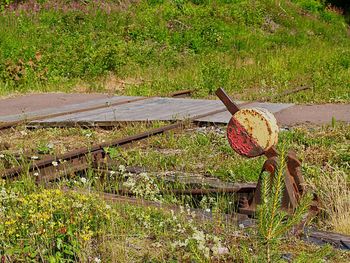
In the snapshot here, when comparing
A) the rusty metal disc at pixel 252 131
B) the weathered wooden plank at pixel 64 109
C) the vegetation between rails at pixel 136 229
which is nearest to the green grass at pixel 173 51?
the weathered wooden plank at pixel 64 109

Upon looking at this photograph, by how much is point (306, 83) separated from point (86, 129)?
6.26m

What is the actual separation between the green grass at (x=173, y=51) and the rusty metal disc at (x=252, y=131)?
274 inches

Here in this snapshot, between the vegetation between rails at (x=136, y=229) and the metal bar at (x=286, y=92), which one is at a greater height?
the vegetation between rails at (x=136, y=229)

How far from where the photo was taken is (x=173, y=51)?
18.2 meters

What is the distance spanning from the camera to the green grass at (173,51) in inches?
530

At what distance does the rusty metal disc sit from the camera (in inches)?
168

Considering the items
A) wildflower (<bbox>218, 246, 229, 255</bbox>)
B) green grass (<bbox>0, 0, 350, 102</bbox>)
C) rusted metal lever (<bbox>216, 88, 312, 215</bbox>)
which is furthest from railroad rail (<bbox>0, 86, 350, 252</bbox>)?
green grass (<bbox>0, 0, 350, 102</bbox>)

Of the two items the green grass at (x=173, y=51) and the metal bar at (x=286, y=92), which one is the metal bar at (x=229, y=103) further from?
the green grass at (x=173, y=51)

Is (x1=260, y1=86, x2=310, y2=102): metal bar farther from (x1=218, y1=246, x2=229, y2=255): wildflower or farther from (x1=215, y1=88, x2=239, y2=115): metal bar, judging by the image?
(x1=218, y1=246, x2=229, y2=255): wildflower

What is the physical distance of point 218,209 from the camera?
466 cm

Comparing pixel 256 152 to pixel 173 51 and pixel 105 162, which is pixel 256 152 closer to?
pixel 105 162

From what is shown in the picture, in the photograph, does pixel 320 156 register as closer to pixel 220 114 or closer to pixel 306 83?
pixel 220 114

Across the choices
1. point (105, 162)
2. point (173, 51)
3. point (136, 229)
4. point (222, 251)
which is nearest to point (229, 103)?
point (136, 229)

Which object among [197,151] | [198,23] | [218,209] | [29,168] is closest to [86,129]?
[197,151]
